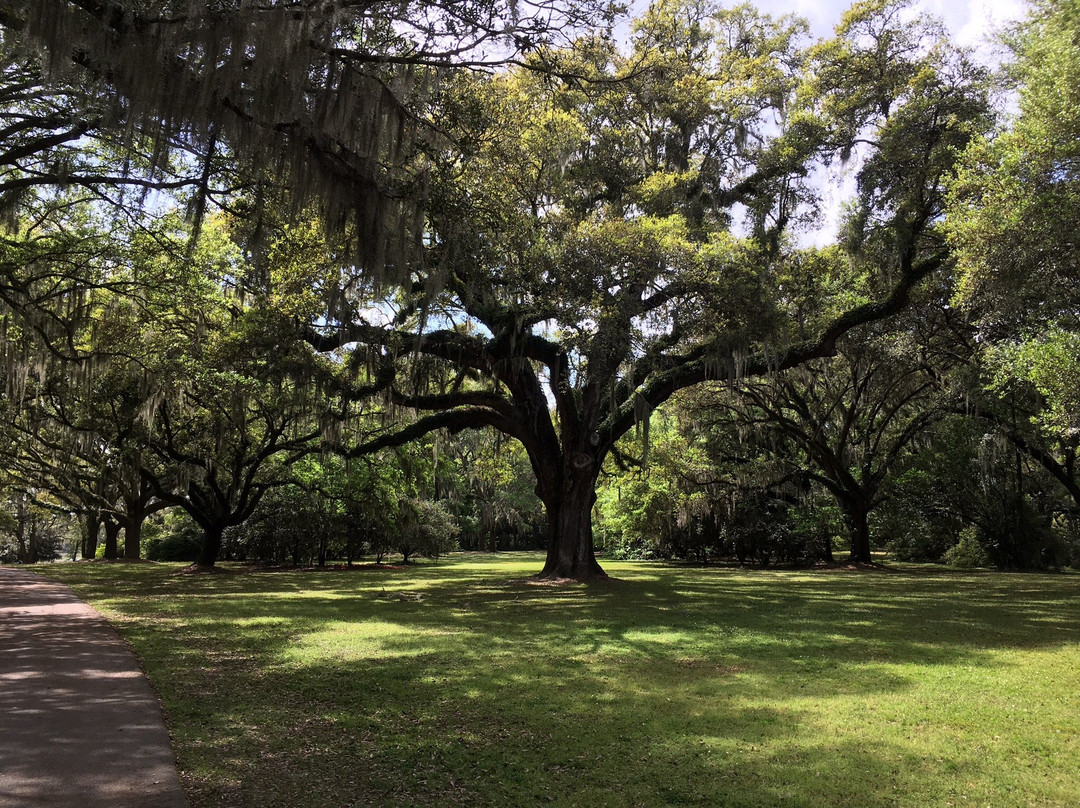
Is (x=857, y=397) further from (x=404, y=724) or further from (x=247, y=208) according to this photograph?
(x=404, y=724)

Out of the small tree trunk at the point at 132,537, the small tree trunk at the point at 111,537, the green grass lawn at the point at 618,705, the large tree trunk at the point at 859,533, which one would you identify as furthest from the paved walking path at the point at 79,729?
the small tree trunk at the point at 111,537

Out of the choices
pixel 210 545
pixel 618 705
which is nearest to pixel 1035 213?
pixel 618 705

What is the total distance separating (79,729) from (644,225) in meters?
10.9

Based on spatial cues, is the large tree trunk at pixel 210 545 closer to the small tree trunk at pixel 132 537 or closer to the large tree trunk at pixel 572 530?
the small tree trunk at pixel 132 537

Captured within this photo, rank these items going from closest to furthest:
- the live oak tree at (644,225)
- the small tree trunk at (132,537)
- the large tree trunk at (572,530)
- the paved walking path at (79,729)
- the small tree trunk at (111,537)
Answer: the paved walking path at (79,729), the live oak tree at (644,225), the large tree trunk at (572,530), the small tree trunk at (132,537), the small tree trunk at (111,537)

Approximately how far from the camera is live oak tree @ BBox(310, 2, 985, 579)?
11633mm

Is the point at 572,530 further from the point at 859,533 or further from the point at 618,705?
the point at 618,705

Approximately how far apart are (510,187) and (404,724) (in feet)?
31.8

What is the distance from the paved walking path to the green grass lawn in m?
0.20

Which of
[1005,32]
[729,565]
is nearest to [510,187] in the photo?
[1005,32]

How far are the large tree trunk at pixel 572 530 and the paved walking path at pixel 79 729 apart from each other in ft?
33.7

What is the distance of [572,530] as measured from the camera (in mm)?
16609

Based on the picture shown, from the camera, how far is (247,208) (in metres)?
9.27

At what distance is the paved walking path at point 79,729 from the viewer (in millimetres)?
3293
